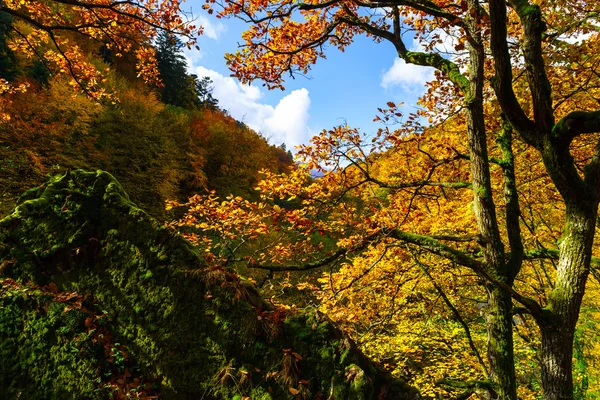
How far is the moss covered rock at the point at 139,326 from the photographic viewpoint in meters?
3.02

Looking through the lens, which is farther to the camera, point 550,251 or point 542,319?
point 550,251

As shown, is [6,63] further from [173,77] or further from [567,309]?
[567,309]

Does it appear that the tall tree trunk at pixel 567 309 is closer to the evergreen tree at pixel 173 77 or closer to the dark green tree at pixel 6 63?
the dark green tree at pixel 6 63

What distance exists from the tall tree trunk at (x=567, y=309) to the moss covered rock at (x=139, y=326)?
1.95m

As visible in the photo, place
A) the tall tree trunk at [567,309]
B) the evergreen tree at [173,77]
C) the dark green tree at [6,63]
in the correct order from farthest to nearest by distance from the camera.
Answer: the evergreen tree at [173,77] < the dark green tree at [6,63] < the tall tree trunk at [567,309]

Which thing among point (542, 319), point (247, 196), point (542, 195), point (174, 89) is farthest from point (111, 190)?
point (174, 89)

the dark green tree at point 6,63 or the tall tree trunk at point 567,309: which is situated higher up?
the dark green tree at point 6,63

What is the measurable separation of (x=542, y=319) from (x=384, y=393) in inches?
88.8

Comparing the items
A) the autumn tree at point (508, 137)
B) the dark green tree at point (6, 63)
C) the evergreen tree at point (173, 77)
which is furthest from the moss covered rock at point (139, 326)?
the evergreen tree at point (173, 77)

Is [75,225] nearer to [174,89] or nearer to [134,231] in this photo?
[134,231]

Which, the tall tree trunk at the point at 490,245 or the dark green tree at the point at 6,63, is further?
Answer: the dark green tree at the point at 6,63

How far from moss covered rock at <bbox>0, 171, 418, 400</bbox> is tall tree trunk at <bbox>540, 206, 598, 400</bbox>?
1.95 meters

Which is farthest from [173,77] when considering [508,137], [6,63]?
[508,137]

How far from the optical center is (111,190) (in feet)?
12.5
